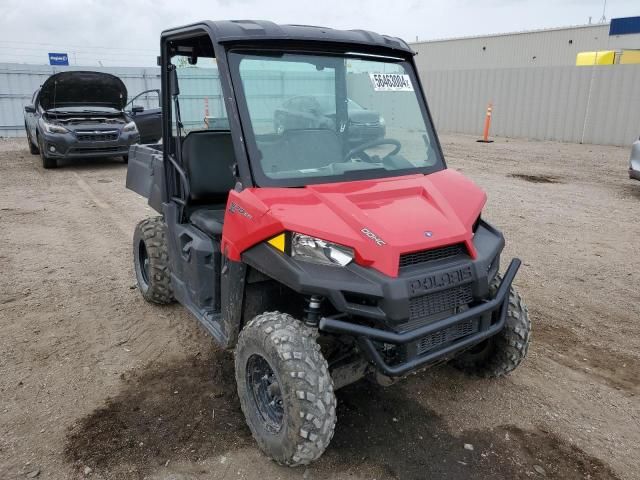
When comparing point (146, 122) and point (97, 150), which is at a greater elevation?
point (146, 122)

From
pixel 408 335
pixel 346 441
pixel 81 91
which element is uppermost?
pixel 81 91

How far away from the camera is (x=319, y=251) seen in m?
2.62

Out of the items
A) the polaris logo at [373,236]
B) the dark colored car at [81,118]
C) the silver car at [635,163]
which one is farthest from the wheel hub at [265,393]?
the dark colored car at [81,118]

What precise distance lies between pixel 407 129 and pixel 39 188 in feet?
28.7

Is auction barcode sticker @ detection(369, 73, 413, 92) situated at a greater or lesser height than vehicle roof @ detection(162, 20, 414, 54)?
lesser

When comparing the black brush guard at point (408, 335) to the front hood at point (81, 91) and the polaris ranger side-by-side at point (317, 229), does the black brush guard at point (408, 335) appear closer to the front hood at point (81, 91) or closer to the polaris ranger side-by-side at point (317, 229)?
the polaris ranger side-by-side at point (317, 229)

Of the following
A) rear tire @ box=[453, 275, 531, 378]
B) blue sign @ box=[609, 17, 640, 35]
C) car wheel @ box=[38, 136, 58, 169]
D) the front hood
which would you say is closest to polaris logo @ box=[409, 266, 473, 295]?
rear tire @ box=[453, 275, 531, 378]

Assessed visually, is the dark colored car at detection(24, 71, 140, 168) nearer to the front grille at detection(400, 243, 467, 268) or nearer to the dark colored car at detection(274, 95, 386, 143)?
the dark colored car at detection(274, 95, 386, 143)

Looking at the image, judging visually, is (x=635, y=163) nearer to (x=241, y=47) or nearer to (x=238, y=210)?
(x=241, y=47)

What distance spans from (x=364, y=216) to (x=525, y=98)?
16.7 metres

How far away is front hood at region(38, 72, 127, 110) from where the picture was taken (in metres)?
11.3

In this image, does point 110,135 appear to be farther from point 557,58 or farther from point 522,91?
point 557,58

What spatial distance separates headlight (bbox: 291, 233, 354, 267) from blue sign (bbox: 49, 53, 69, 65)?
76.5ft

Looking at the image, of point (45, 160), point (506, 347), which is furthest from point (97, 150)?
point (506, 347)
